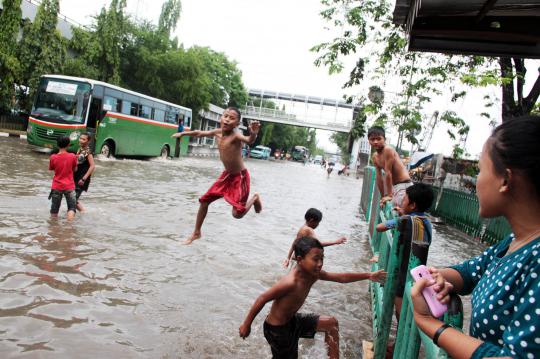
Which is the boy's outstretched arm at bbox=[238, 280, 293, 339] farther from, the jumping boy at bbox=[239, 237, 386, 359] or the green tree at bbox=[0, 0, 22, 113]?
the green tree at bbox=[0, 0, 22, 113]

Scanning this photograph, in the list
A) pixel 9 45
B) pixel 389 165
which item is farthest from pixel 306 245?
pixel 9 45

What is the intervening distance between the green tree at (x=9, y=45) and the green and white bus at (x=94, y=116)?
6260 millimetres

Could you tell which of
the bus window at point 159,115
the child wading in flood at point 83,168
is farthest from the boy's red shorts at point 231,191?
the bus window at point 159,115

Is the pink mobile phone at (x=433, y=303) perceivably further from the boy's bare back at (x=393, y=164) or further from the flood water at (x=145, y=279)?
the boy's bare back at (x=393, y=164)

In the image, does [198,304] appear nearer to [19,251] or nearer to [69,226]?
[19,251]

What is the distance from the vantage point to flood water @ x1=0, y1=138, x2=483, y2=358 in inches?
153

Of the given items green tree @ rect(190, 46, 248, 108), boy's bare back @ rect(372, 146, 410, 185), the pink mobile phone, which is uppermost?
green tree @ rect(190, 46, 248, 108)

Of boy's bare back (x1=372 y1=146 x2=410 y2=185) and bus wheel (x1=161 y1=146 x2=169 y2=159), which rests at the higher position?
boy's bare back (x1=372 y1=146 x2=410 y2=185)

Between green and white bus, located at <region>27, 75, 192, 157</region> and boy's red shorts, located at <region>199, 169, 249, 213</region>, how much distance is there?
13.2 meters

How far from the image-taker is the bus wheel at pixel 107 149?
19938 millimetres

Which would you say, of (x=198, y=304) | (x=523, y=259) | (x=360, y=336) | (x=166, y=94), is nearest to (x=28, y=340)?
(x=198, y=304)

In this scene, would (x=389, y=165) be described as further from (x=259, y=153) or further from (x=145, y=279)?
(x=259, y=153)

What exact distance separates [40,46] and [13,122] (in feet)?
17.9

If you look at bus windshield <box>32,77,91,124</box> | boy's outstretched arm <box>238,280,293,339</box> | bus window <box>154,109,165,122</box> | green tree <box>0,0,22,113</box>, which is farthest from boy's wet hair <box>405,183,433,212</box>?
green tree <box>0,0,22,113</box>
